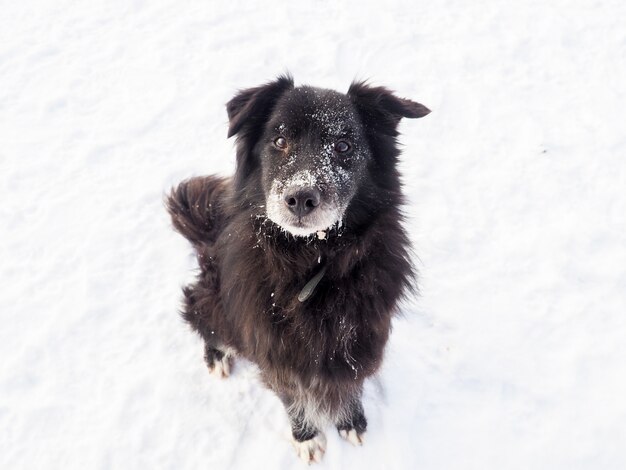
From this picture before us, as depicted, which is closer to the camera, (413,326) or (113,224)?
(413,326)

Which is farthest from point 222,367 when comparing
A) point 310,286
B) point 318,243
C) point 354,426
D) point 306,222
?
point 306,222

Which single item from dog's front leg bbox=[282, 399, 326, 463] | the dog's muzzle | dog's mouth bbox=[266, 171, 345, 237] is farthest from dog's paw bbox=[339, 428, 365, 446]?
the dog's muzzle

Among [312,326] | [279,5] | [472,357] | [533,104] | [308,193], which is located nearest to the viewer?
[308,193]

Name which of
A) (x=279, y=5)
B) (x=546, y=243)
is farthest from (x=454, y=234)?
(x=279, y=5)

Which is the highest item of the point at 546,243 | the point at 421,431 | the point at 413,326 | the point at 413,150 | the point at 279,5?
the point at 279,5

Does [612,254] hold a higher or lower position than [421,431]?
higher

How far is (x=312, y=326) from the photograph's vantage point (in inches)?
98.0

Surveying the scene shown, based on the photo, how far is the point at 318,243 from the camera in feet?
7.93

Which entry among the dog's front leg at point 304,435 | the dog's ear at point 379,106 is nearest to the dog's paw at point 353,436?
the dog's front leg at point 304,435

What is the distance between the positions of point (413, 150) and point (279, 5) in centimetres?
379

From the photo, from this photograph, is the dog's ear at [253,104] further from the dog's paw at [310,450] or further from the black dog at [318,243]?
the dog's paw at [310,450]

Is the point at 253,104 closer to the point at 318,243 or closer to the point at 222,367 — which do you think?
the point at 318,243

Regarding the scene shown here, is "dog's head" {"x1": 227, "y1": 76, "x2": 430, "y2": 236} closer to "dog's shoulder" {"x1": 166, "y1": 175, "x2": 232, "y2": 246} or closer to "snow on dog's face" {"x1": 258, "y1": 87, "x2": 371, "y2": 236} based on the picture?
"snow on dog's face" {"x1": 258, "y1": 87, "x2": 371, "y2": 236}

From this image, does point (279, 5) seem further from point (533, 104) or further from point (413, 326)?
point (413, 326)
